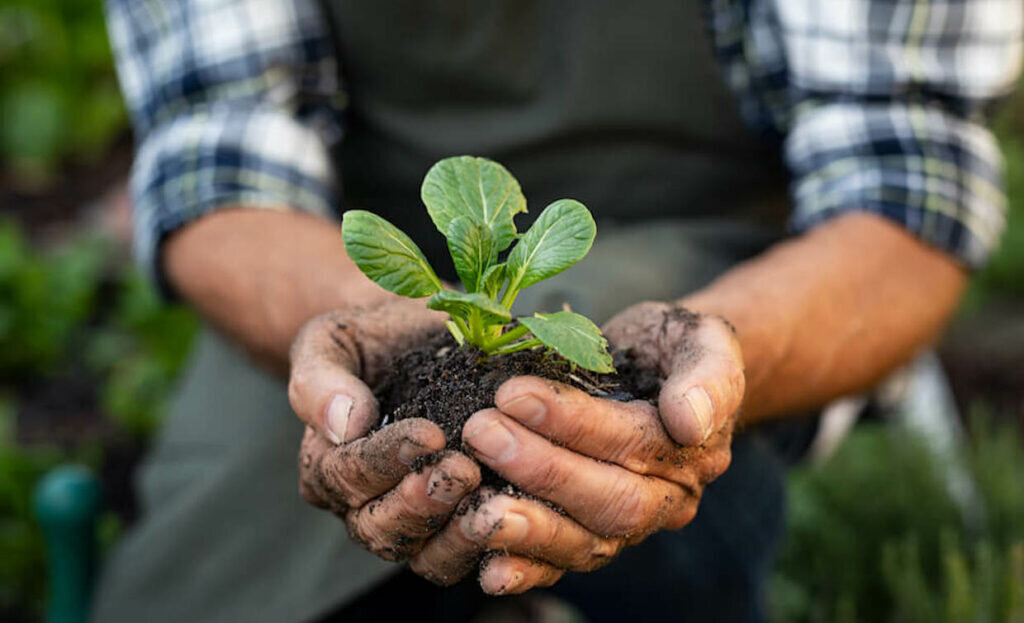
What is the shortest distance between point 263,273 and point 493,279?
0.65 metres

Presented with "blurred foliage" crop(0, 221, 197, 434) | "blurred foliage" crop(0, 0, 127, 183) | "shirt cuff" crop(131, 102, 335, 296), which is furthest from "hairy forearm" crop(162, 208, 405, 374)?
"blurred foliage" crop(0, 0, 127, 183)

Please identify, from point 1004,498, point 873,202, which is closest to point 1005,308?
point 1004,498

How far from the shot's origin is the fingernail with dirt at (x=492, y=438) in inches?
36.4

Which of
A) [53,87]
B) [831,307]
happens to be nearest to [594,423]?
[831,307]

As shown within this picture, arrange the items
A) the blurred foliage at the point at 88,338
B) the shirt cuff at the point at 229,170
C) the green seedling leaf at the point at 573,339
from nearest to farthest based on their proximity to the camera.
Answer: the green seedling leaf at the point at 573,339 → the shirt cuff at the point at 229,170 → the blurred foliage at the point at 88,338

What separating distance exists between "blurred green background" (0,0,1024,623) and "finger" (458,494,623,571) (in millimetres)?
841

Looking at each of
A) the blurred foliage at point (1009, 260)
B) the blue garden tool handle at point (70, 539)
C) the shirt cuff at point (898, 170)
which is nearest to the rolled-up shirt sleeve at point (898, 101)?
the shirt cuff at point (898, 170)

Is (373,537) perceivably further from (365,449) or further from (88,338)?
(88,338)

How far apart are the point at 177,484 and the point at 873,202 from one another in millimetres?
1379

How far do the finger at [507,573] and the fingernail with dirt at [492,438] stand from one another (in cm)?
11

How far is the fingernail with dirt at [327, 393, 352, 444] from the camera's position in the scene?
0.99 meters

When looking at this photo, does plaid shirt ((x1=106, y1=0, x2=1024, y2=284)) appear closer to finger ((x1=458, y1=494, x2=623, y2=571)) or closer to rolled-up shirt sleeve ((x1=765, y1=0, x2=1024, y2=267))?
rolled-up shirt sleeve ((x1=765, y1=0, x2=1024, y2=267))

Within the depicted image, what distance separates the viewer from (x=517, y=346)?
104cm

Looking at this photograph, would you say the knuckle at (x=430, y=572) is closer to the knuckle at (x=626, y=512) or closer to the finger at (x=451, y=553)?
the finger at (x=451, y=553)
